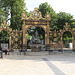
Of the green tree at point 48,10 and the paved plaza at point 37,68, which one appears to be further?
the green tree at point 48,10

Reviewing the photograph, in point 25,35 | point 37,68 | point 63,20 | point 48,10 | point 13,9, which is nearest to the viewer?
point 37,68

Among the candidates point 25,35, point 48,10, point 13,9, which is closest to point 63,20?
point 48,10

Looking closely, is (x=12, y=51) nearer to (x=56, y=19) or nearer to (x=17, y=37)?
(x=17, y=37)

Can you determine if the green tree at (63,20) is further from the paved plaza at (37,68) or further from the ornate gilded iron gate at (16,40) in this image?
the paved plaza at (37,68)

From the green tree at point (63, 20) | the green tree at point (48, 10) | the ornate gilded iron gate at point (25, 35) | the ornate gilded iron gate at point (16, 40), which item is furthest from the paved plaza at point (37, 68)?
the green tree at point (48, 10)

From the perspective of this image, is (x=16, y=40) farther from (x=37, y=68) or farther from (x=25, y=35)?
(x=37, y=68)

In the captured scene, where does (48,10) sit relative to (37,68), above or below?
above

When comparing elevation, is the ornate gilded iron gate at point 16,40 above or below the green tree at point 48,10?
below

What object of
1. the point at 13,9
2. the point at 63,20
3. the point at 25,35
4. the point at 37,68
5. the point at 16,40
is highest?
the point at 13,9

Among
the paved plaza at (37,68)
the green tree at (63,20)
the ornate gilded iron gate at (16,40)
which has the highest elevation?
the green tree at (63,20)

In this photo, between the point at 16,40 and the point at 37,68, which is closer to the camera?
the point at 37,68

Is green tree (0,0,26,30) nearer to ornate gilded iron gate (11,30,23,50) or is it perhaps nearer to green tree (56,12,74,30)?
ornate gilded iron gate (11,30,23,50)

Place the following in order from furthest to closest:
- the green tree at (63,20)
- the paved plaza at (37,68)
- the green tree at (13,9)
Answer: the green tree at (13,9) < the green tree at (63,20) < the paved plaza at (37,68)

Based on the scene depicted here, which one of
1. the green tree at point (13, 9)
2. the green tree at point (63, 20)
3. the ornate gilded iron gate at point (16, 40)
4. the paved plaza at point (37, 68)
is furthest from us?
the green tree at point (13, 9)
